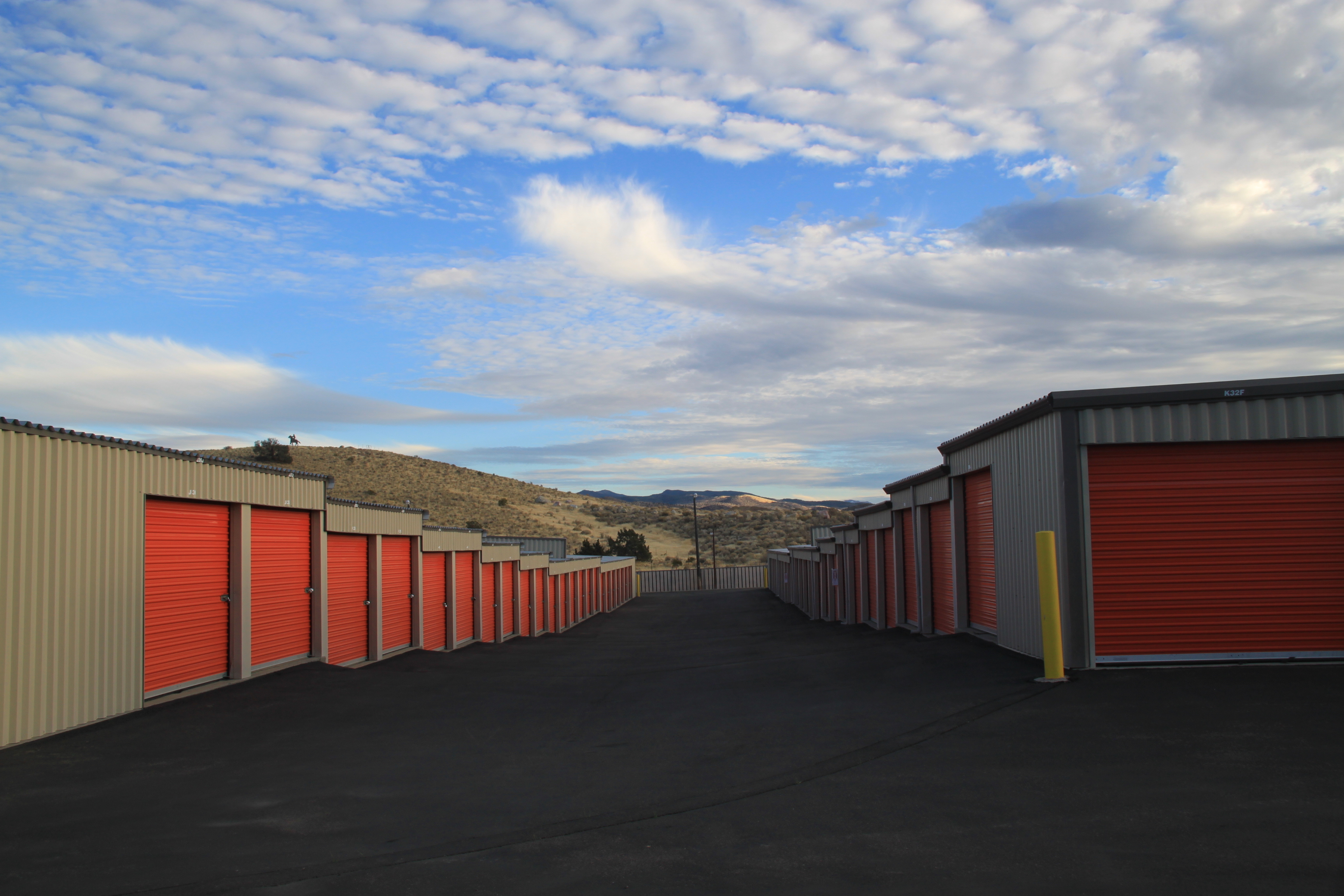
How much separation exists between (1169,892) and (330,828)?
5635 millimetres

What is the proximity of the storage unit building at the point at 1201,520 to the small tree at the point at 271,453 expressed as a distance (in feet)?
277

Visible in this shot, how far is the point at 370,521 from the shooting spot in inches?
736

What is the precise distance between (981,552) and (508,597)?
677 inches

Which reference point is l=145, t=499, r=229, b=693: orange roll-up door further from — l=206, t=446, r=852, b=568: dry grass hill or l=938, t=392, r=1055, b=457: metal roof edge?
l=206, t=446, r=852, b=568: dry grass hill

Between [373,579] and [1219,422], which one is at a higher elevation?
[1219,422]

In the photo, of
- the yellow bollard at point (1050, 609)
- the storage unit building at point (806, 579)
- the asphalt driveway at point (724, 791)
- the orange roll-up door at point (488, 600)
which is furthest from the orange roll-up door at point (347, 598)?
the storage unit building at point (806, 579)

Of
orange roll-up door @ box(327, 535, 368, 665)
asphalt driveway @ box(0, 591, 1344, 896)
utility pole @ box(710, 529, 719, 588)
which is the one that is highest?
orange roll-up door @ box(327, 535, 368, 665)

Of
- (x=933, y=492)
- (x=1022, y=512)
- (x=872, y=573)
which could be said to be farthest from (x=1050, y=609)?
(x=872, y=573)

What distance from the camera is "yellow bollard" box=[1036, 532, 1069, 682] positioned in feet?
36.1

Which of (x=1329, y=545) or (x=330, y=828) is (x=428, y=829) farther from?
(x=1329, y=545)

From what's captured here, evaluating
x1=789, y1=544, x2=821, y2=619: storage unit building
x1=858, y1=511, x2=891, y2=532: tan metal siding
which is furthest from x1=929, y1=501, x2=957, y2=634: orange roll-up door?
x1=789, y1=544, x2=821, y2=619: storage unit building

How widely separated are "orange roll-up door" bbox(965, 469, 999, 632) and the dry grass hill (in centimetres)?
6182

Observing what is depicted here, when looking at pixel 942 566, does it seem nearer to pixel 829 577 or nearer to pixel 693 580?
pixel 829 577

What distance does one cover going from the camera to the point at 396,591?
66.3ft
